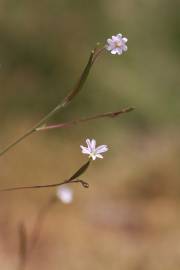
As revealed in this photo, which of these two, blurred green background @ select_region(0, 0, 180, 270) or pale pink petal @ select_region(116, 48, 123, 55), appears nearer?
pale pink petal @ select_region(116, 48, 123, 55)

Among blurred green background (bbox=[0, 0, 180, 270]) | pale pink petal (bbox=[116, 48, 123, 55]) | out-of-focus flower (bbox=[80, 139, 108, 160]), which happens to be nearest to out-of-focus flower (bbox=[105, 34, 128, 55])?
pale pink petal (bbox=[116, 48, 123, 55])

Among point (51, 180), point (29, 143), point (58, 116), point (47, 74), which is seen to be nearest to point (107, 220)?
Answer: point (51, 180)

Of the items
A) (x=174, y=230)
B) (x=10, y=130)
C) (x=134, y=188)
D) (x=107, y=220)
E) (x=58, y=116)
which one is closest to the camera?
(x=174, y=230)

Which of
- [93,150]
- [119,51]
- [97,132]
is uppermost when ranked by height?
[97,132]

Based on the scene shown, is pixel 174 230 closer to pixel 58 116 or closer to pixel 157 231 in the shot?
pixel 157 231

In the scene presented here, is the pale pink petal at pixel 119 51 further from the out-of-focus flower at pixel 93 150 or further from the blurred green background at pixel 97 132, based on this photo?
the blurred green background at pixel 97 132

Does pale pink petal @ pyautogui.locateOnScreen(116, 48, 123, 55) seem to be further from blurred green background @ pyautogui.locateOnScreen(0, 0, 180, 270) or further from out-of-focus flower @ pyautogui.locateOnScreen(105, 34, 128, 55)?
blurred green background @ pyautogui.locateOnScreen(0, 0, 180, 270)

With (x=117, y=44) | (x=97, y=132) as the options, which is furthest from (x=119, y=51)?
(x=97, y=132)

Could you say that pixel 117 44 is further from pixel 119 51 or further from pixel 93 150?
pixel 93 150
